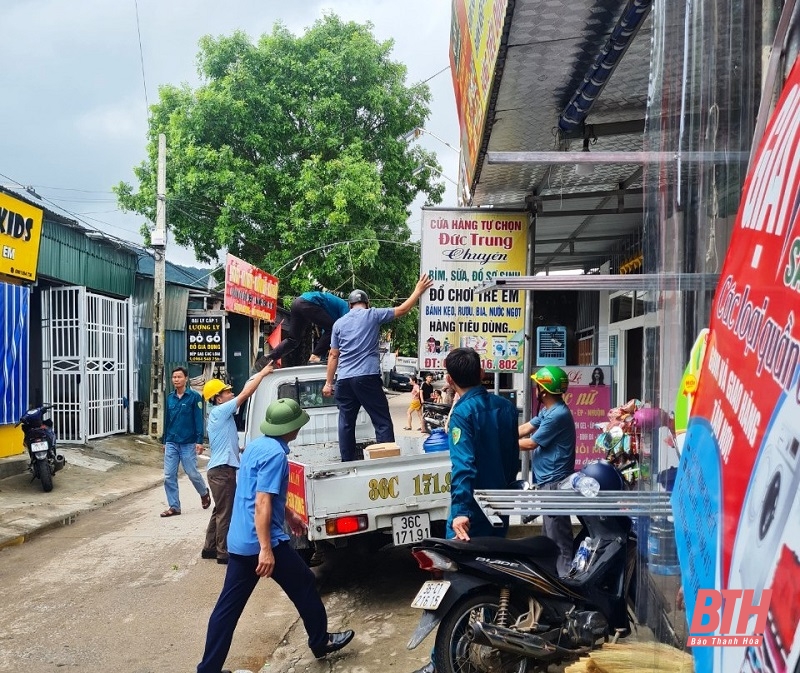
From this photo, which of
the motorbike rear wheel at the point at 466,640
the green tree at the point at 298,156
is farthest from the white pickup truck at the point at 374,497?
the green tree at the point at 298,156

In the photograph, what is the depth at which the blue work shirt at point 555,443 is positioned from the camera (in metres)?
5.07

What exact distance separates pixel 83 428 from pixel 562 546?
42.1 ft

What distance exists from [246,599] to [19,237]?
9.92 m

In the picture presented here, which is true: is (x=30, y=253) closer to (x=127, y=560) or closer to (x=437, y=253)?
(x=127, y=560)

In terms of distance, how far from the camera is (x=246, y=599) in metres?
4.53

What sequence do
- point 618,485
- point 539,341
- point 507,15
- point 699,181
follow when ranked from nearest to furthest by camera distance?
point 699,181 < point 507,15 < point 618,485 < point 539,341

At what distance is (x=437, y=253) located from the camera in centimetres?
666

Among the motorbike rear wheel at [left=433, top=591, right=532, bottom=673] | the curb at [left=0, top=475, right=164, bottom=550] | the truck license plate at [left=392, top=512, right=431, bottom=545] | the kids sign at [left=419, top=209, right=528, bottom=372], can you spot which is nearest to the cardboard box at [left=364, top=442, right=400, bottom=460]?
the truck license plate at [left=392, top=512, right=431, bottom=545]

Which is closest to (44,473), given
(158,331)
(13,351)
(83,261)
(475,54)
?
(13,351)

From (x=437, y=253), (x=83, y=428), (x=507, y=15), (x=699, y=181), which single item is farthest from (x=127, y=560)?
(x=83, y=428)

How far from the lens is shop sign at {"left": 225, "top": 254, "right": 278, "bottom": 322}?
63.1 feet

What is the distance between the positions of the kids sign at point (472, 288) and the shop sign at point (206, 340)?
42.5 ft

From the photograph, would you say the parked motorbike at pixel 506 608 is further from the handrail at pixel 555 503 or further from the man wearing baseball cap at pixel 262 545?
the man wearing baseball cap at pixel 262 545

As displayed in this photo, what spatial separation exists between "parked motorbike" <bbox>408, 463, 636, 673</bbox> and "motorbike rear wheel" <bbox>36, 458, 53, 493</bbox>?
9.28 metres
